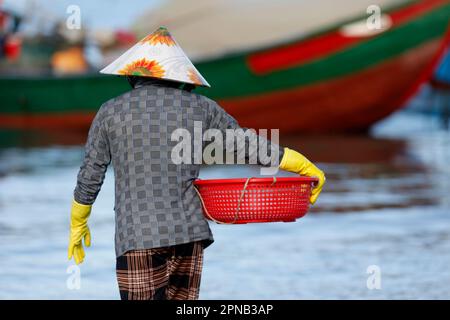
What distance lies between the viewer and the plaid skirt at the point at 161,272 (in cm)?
475

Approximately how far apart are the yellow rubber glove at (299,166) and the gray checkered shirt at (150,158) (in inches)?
12.1

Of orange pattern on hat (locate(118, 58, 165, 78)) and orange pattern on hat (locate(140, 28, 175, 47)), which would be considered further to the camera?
orange pattern on hat (locate(140, 28, 175, 47))

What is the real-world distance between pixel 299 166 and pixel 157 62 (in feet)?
2.41

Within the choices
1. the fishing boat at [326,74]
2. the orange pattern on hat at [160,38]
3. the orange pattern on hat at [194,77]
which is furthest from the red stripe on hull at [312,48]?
the orange pattern on hat at [194,77]

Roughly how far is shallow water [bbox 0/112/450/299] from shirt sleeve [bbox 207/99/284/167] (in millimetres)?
2541

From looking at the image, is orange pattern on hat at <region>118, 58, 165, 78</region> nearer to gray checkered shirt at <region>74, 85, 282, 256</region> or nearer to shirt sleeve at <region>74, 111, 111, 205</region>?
gray checkered shirt at <region>74, 85, 282, 256</region>

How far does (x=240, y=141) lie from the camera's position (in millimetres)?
4797

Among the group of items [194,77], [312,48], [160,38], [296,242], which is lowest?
[296,242]

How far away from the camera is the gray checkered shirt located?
4.70 m

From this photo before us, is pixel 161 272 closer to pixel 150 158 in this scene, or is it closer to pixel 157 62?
pixel 150 158

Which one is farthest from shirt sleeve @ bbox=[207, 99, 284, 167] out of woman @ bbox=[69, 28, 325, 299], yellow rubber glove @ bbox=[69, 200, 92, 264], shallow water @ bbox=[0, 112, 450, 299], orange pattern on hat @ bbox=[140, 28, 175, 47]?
shallow water @ bbox=[0, 112, 450, 299]

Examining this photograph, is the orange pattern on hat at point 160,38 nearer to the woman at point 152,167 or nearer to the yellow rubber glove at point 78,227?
the woman at point 152,167

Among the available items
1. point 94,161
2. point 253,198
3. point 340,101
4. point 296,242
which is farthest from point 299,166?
point 340,101

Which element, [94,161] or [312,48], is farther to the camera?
[312,48]
